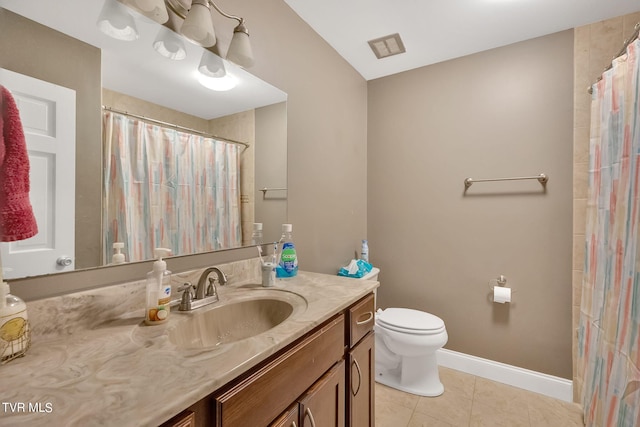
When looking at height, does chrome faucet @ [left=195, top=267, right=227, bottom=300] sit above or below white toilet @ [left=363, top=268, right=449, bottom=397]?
above

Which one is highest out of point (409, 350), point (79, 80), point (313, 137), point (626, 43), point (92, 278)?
point (626, 43)

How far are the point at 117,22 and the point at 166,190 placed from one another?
0.56 m

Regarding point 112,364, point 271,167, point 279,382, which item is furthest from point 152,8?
point 279,382

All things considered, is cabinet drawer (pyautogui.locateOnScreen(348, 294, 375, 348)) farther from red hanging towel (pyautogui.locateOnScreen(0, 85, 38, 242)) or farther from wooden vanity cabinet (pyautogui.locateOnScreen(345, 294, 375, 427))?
red hanging towel (pyautogui.locateOnScreen(0, 85, 38, 242))

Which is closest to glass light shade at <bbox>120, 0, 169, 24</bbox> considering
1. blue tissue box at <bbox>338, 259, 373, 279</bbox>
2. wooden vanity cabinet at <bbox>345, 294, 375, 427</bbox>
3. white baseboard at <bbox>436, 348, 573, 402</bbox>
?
wooden vanity cabinet at <bbox>345, 294, 375, 427</bbox>

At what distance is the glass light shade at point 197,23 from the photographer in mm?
1002

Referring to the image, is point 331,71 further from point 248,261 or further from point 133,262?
point 133,262

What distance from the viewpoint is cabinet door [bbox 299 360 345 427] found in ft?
2.72

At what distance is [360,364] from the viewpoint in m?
1.18

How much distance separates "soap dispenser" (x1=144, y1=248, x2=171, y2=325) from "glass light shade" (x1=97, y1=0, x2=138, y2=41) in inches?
29.6

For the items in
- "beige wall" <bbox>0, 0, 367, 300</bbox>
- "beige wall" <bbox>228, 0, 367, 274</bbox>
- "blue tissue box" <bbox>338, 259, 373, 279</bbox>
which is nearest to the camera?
"beige wall" <bbox>0, 0, 367, 300</bbox>

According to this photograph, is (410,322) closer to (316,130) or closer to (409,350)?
(409,350)

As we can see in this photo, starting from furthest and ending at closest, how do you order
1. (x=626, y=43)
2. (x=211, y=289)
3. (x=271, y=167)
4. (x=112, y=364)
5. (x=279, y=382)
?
(x=271, y=167), (x=626, y=43), (x=211, y=289), (x=279, y=382), (x=112, y=364)

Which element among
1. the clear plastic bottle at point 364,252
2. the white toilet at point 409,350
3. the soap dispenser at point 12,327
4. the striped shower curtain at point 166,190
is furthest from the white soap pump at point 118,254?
the clear plastic bottle at point 364,252
